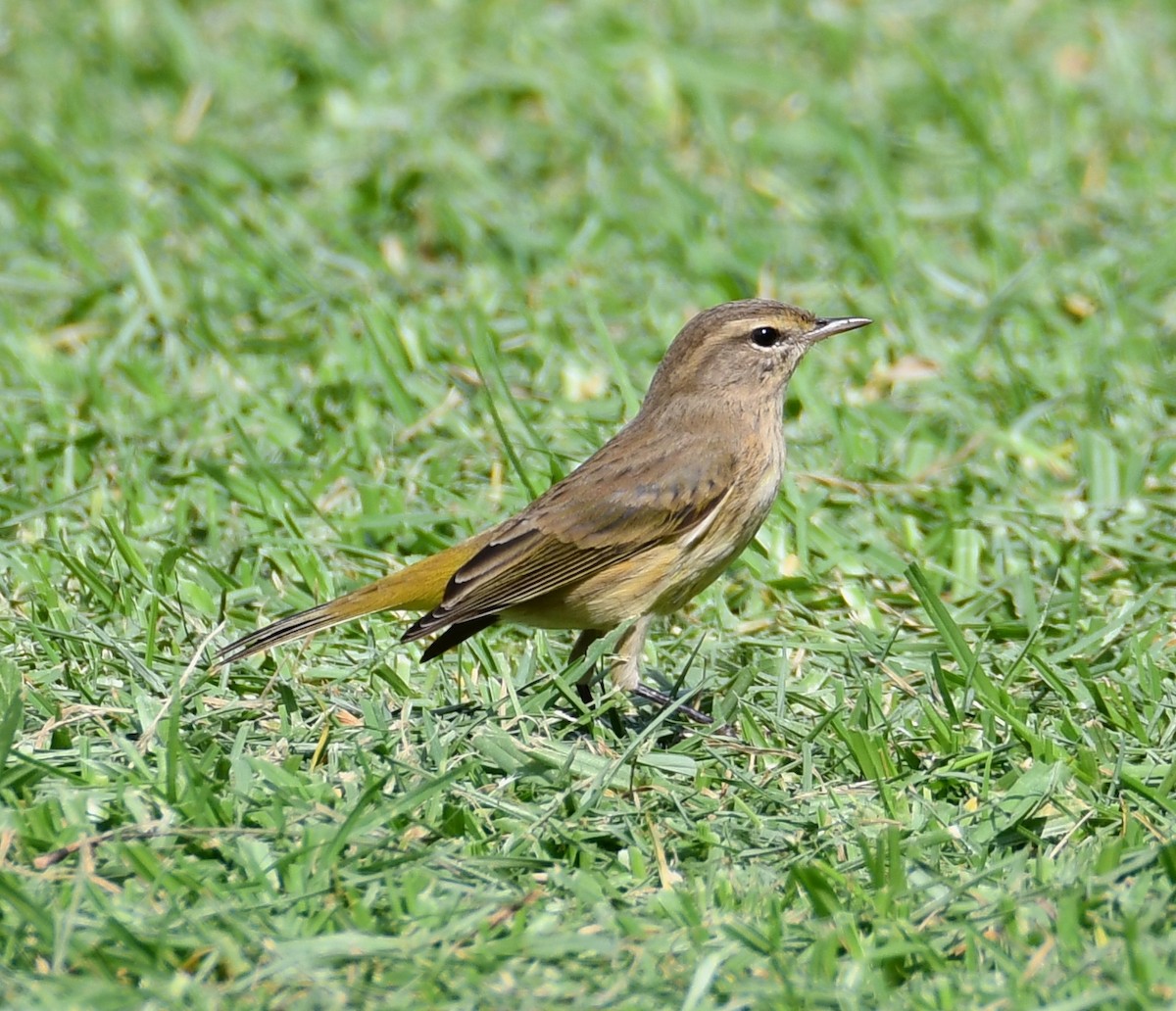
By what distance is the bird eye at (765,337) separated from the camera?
5.70m

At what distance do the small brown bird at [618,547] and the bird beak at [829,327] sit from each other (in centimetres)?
31

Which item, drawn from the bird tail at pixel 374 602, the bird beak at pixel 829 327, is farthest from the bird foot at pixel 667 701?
the bird beak at pixel 829 327

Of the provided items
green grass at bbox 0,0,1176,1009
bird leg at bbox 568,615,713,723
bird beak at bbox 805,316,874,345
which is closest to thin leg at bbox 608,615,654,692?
bird leg at bbox 568,615,713,723

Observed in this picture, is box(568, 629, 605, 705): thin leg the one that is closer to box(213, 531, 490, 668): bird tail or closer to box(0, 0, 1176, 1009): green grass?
box(0, 0, 1176, 1009): green grass

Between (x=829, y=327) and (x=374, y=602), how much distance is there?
69.7 inches

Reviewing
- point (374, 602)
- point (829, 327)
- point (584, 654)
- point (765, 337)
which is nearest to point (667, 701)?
point (584, 654)

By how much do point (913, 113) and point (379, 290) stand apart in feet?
11.1

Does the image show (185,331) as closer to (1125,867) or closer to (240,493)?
(240,493)

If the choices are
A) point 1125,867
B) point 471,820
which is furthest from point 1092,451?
point 471,820

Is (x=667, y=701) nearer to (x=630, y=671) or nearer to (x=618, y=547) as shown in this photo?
(x=630, y=671)

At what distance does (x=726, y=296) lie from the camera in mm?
7953

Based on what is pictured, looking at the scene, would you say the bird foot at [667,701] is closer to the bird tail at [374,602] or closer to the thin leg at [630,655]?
the thin leg at [630,655]

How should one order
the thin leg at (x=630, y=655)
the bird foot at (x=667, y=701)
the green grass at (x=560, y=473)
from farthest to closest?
the thin leg at (x=630, y=655) < the bird foot at (x=667, y=701) < the green grass at (x=560, y=473)

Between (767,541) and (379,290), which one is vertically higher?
(379,290)
